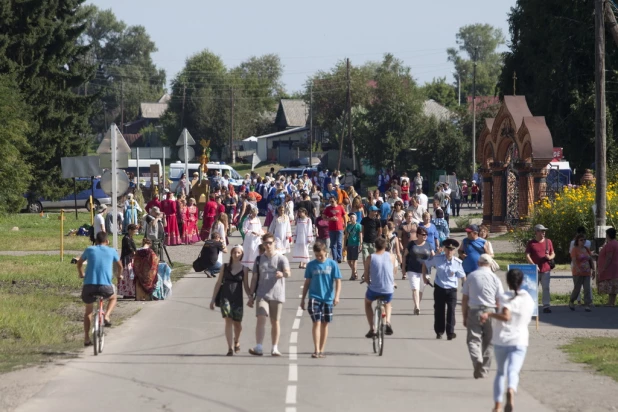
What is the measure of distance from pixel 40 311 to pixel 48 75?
37.5m

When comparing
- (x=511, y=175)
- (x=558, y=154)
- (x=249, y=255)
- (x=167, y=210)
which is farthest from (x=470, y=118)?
(x=249, y=255)

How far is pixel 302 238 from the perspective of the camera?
27016 mm

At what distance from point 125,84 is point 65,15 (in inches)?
3688

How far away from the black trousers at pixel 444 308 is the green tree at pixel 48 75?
37.4m

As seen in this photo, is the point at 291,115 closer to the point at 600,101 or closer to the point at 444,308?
the point at 600,101

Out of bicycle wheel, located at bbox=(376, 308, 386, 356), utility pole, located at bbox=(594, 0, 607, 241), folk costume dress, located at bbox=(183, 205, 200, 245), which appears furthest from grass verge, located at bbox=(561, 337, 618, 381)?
folk costume dress, located at bbox=(183, 205, 200, 245)

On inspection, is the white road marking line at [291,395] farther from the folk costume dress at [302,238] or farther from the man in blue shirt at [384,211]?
the man in blue shirt at [384,211]

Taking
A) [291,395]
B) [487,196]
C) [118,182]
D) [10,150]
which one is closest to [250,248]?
[118,182]

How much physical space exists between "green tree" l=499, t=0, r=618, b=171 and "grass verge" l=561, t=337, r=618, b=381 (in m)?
31.0

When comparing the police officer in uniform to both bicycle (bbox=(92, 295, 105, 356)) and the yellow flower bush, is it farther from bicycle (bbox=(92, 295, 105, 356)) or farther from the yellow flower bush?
the yellow flower bush

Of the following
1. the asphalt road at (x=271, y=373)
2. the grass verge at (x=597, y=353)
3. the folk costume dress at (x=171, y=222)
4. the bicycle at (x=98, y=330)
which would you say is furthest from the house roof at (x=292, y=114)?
the bicycle at (x=98, y=330)

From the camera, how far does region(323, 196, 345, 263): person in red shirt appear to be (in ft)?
87.3

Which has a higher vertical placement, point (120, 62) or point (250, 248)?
point (120, 62)

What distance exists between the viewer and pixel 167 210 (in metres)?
35.0
